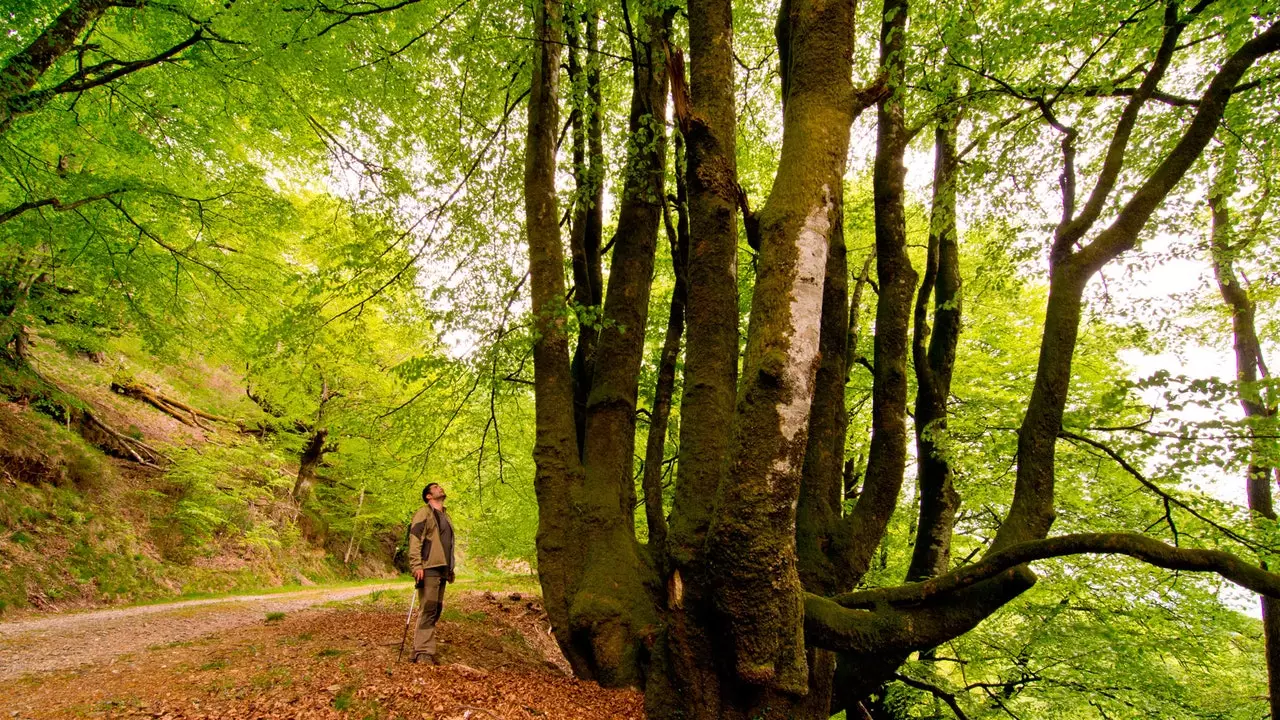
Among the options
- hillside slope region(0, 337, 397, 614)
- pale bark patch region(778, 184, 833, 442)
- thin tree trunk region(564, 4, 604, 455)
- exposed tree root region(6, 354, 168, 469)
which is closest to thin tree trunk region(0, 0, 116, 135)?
hillside slope region(0, 337, 397, 614)

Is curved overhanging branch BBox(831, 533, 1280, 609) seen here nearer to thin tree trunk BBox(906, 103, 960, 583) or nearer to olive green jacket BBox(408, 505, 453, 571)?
thin tree trunk BBox(906, 103, 960, 583)

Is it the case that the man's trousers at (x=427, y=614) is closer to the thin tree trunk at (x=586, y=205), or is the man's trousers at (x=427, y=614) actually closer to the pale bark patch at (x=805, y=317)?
the thin tree trunk at (x=586, y=205)

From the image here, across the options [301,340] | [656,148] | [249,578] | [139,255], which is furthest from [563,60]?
[249,578]

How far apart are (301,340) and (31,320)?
5.03 meters

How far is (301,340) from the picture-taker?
20.2ft

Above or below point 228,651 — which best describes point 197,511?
above

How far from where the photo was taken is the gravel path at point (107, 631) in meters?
5.11

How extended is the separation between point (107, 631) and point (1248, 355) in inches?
665

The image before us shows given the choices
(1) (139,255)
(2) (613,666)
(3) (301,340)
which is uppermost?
(1) (139,255)

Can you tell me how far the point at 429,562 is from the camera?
5379mm

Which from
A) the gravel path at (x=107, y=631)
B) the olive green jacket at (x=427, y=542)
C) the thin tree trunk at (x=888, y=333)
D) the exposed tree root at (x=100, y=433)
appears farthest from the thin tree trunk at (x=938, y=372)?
the exposed tree root at (x=100, y=433)

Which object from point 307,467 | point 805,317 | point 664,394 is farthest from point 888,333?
point 307,467

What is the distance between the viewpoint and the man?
4961 mm

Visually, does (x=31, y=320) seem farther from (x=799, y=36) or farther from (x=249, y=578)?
(x=799, y=36)
